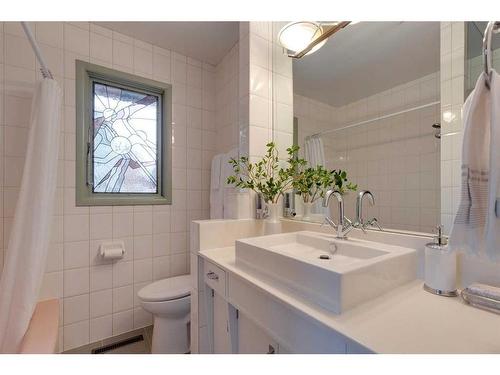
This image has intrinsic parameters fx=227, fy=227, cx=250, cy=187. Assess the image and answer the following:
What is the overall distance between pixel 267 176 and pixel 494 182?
1.04m

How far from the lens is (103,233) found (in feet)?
5.66

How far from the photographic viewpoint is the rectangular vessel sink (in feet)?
2.03

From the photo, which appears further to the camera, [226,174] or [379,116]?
[226,174]

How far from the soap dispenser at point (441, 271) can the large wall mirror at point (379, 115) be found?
198 mm

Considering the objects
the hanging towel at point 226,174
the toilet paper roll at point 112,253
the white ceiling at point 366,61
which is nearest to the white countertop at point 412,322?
the white ceiling at point 366,61

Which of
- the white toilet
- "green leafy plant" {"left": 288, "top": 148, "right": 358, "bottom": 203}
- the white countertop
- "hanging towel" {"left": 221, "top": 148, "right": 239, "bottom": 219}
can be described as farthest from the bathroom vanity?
"hanging towel" {"left": 221, "top": 148, "right": 239, "bottom": 219}

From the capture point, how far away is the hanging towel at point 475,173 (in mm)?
539

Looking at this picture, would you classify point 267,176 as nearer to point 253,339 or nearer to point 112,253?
point 253,339

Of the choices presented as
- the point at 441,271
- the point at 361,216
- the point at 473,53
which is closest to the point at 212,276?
the point at 361,216

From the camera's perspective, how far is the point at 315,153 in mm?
1390

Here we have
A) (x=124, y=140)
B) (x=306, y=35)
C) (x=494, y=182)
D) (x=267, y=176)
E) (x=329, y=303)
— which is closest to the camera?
(x=494, y=182)

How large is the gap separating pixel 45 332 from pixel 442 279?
187cm

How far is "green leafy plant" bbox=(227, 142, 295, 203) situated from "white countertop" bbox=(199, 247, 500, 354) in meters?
0.69
